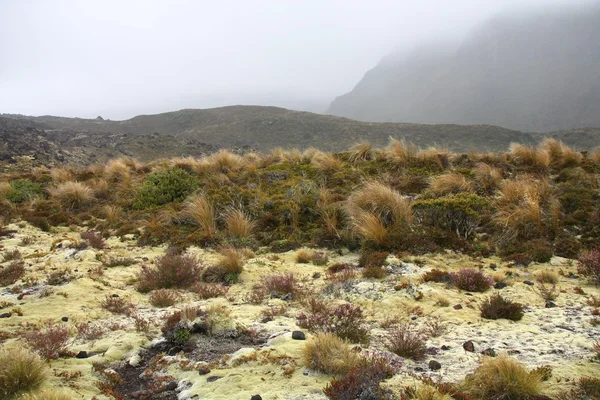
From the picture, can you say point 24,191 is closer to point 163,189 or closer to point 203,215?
point 163,189

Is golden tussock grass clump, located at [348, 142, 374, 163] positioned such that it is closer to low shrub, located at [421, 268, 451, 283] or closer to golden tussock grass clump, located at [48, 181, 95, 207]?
low shrub, located at [421, 268, 451, 283]

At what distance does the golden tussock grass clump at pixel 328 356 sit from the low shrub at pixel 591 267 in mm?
4508

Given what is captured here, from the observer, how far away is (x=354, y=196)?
32.2 feet

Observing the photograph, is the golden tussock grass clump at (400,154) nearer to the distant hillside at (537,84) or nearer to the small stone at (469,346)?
the small stone at (469,346)

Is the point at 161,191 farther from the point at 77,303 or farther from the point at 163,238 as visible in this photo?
the point at 77,303

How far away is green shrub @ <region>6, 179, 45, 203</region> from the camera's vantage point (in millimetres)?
13555

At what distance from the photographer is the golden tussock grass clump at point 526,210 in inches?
314

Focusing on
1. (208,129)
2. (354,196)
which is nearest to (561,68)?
(208,129)

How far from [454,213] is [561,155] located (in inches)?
322

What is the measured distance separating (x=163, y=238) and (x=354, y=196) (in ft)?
16.5

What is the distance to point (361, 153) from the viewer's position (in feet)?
52.9

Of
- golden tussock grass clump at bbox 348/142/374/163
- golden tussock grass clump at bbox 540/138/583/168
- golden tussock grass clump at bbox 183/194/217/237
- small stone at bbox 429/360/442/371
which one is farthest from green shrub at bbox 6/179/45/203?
golden tussock grass clump at bbox 540/138/583/168

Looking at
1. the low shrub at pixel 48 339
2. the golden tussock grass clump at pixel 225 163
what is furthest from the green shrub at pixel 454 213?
the golden tussock grass clump at pixel 225 163

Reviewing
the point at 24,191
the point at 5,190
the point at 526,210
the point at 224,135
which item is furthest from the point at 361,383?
the point at 224,135
